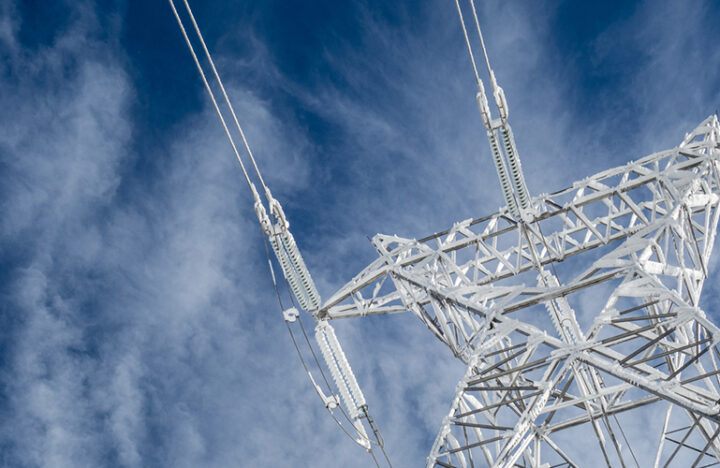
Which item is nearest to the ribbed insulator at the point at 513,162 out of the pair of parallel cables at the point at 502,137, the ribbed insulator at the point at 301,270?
the pair of parallel cables at the point at 502,137

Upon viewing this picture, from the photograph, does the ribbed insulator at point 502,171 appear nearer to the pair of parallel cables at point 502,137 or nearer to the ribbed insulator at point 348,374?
the pair of parallel cables at point 502,137

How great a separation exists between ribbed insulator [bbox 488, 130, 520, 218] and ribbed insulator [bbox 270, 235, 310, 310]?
229 inches

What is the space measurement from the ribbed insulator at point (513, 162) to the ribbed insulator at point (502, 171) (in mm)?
169

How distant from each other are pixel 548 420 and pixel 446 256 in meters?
5.36

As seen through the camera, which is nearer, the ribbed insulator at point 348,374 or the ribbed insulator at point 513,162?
the ribbed insulator at point 513,162

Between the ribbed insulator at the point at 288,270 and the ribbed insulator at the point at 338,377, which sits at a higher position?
the ribbed insulator at the point at 288,270

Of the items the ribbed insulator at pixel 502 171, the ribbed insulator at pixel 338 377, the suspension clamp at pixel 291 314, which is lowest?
the ribbed insulator at pixel 338 377

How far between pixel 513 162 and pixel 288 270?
20.9 ft

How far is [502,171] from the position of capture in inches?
704

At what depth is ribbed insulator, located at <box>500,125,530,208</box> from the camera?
1734 cm

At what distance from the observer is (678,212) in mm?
16750

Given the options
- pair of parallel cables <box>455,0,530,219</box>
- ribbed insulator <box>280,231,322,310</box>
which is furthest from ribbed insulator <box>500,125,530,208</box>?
ribbed insulator <box>280,231,322,310</box>

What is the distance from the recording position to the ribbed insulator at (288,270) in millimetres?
18312

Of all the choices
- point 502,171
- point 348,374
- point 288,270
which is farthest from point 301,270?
point 502,171
